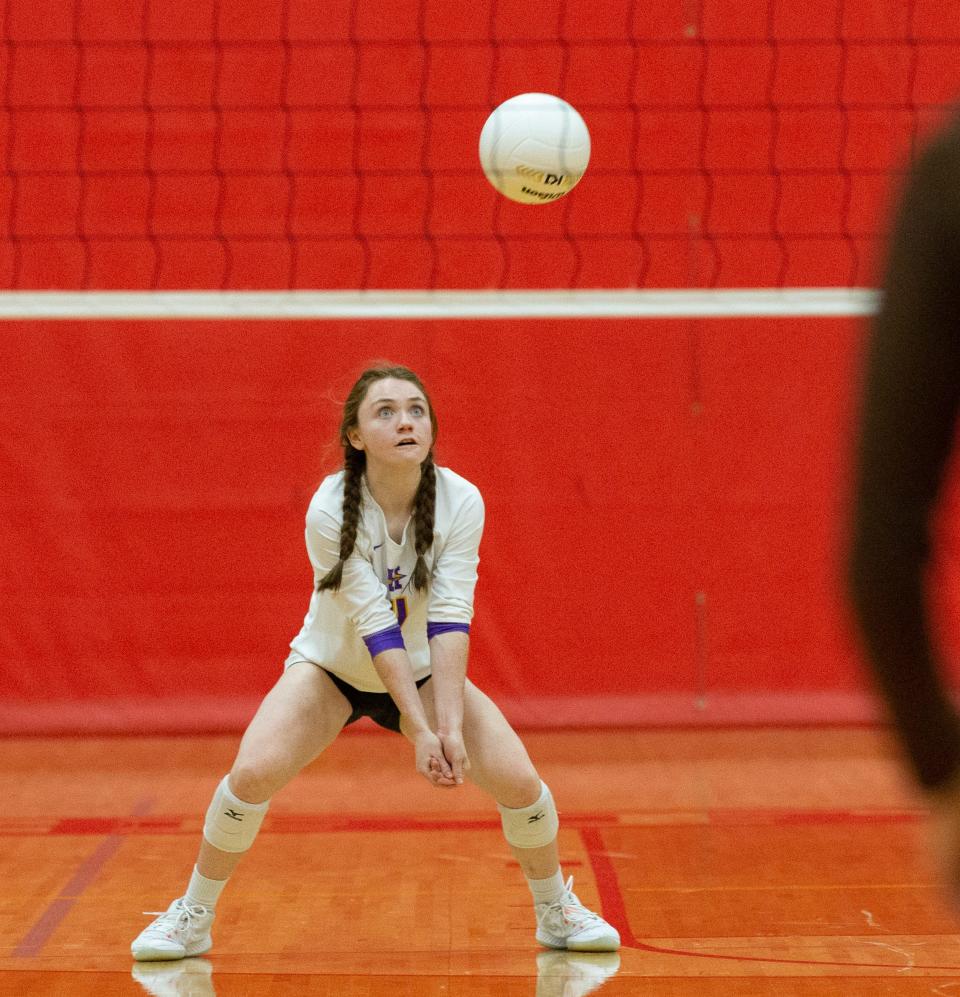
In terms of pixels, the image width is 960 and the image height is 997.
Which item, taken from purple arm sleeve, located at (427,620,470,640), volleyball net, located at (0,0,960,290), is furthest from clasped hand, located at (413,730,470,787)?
volleyball net, located at (0,0,960,290)

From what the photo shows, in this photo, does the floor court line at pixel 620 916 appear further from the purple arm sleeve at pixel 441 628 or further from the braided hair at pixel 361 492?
the braided hair at pixel 361 492

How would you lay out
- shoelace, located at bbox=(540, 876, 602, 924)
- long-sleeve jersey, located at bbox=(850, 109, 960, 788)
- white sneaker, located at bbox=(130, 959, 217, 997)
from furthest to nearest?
shoelace, located at bbox=(540, 876, 602, 924), white sneaker, located at bbox=(130, 959, 217, 997), long-sleeve jersey, located at bbox=(850, 109, 960, 788)

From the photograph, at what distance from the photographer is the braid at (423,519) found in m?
3.54

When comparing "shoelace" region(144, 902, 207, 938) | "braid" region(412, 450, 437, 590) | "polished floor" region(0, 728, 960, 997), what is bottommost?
"polished floor" region(0, 728, 960, 997)

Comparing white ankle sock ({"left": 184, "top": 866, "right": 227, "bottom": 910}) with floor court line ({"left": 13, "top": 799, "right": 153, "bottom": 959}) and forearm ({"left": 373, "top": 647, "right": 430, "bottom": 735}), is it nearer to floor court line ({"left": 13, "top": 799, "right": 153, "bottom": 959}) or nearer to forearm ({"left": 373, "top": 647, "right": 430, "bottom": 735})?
floor court line ({"left": 13, "top": 799, "right": 153, "bottom": 959})

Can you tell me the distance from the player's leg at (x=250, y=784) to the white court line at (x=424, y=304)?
119 inches

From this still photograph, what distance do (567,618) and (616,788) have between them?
1128 mm

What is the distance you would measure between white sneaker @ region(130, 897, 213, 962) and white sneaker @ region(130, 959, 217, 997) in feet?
0.08

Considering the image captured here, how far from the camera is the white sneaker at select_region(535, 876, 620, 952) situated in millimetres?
3475

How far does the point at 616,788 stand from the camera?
18.3 ft

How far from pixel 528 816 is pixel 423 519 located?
2.47ft

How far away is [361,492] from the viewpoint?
140 inches

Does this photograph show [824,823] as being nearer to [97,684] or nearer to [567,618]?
[567,618]

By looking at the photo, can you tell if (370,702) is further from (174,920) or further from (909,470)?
(909,470)
